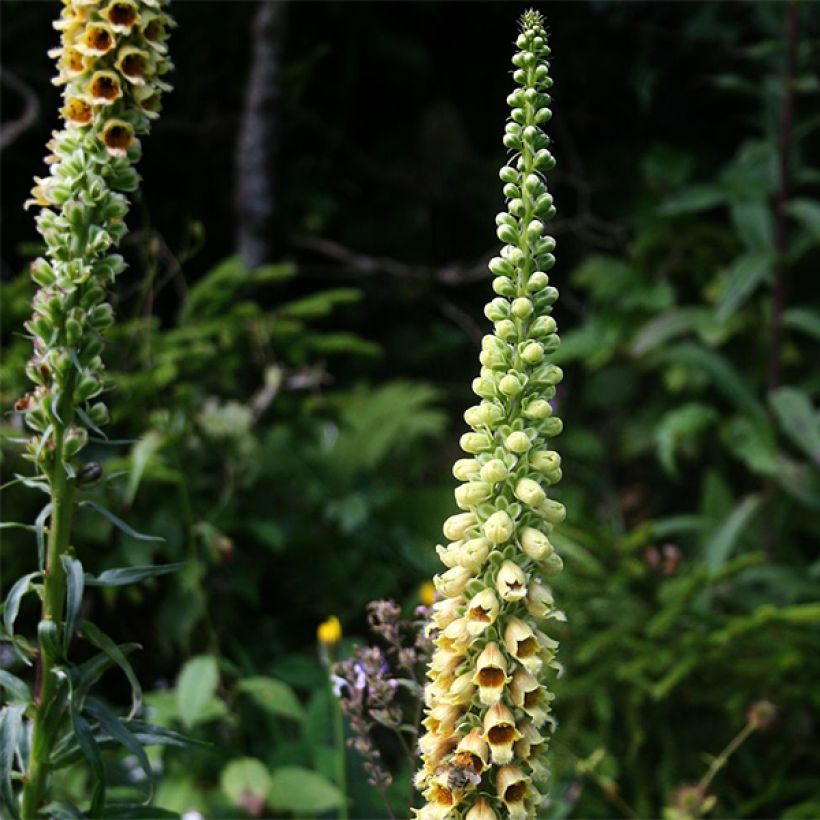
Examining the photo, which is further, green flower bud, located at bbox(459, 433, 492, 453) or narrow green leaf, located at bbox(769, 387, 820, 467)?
narrow green leaf, located at bbox(769, 387, 820, 467)

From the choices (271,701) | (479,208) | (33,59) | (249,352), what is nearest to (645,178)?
(479,208)

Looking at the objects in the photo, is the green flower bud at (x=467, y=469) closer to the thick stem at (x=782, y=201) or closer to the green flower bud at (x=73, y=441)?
the green flower bud at (x=73, y=441)

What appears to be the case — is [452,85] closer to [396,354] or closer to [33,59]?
[396,354]

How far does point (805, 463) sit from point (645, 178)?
1.84 metres

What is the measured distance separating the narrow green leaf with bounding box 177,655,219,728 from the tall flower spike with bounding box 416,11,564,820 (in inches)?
52.8

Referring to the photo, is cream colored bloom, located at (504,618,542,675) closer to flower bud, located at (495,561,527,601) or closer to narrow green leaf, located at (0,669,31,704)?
flower bud, located at (495,561,527,601)

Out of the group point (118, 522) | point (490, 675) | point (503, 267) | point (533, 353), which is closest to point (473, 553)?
point (490, 675)

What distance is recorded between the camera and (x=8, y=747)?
4.73 feet

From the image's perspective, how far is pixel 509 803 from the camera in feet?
A: 3.94

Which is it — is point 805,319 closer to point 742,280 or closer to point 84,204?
point 742,280

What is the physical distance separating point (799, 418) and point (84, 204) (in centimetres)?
295

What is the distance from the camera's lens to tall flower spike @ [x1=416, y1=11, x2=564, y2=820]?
120cm

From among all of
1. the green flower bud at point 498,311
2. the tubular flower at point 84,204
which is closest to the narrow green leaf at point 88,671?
the tubular flower at point 84,204

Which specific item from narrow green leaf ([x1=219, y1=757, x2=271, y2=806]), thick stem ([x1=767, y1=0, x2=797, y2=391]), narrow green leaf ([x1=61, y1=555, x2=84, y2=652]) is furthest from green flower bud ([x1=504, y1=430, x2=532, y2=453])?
thick stem ([x1=767, y1=0, x2=797, y2=391])
